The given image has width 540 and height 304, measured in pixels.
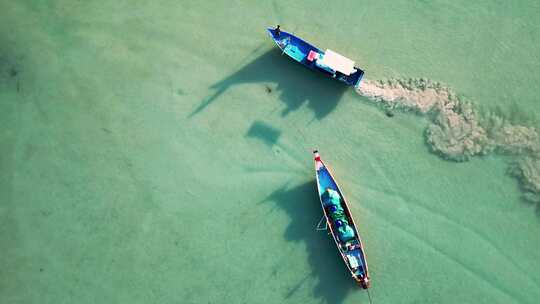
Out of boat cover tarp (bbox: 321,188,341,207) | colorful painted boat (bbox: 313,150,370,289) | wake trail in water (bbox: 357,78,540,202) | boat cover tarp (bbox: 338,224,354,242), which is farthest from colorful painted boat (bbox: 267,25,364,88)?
boat cover tarp (bbox: 338,224,354,242)

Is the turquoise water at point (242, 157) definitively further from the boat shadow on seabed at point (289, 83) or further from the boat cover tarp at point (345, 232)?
the boat cover tarp at point (345, 232)

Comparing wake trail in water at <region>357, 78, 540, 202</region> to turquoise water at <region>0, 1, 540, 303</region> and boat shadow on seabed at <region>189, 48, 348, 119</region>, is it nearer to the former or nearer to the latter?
turquoise water at <region>0, 1, 540, 303</region>

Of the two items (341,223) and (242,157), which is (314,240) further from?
(242,157)

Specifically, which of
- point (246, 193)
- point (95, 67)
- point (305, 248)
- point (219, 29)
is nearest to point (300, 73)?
point (219, 29)

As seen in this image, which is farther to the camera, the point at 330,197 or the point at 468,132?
the point at 468,132

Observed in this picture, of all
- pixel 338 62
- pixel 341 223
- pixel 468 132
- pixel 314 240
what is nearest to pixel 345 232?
pixel 341 223

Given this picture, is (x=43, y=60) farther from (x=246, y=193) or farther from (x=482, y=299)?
(x=482, y=299)
